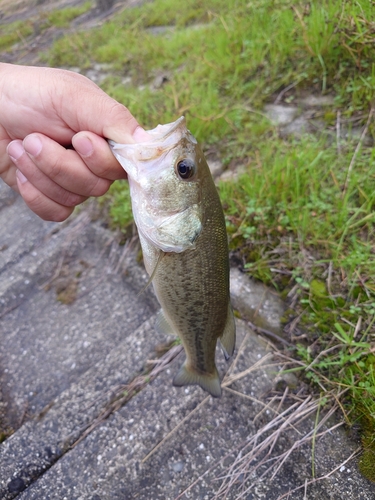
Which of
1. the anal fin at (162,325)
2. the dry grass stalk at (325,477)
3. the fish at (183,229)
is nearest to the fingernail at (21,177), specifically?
the fish at (183,229)

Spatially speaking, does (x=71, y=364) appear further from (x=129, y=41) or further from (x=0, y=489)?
(x=129, y=41)

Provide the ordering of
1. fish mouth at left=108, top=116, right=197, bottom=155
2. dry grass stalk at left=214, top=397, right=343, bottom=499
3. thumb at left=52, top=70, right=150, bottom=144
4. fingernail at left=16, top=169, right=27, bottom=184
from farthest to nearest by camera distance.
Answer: fingernail at left=16, top=169, right=27, bottom=184
dry grass stalk at left=214, top=397, right=343, bottom=499
thumb at left=52, top=70, right=150, bottom=144
fish mouth at left=108, top=116, right=197, bottom=155

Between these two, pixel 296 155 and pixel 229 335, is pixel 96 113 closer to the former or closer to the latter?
pixel 229 335

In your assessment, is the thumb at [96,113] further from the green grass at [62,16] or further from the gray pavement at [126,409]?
the green grass at [62,16]

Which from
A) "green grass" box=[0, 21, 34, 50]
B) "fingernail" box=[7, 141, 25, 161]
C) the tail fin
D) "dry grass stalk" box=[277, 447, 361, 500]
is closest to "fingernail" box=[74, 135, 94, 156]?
"fingernail" box=[7, 141, 25, 161]

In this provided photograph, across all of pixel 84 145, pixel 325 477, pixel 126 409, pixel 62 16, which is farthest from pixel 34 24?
pixel 325 477

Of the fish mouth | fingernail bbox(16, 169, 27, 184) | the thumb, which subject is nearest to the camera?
the fish mouth

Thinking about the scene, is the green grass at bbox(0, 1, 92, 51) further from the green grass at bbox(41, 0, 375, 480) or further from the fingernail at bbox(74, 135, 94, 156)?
the fingernail at bbox(74, 135, 94, 156)
